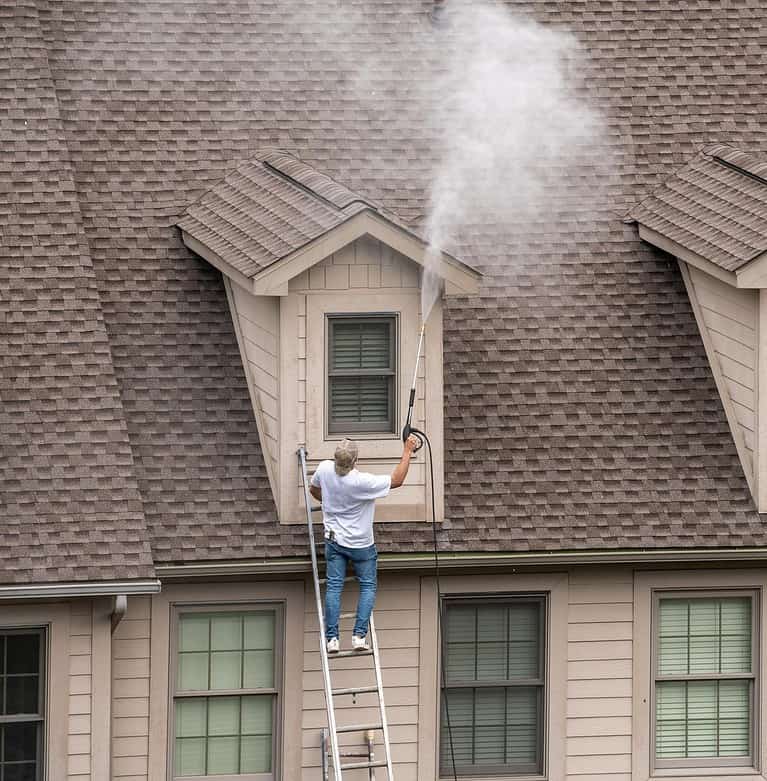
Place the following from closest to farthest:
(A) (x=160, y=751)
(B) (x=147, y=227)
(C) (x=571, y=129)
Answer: (A) (x=160, y=751) → (B) (x=147, y=227) → (C) (x=571, y=129)

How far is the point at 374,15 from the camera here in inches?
728

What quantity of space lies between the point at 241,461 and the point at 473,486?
6.70ft

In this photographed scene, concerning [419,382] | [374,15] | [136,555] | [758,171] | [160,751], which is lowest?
[160,751]

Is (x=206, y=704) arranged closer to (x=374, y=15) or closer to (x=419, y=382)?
(x=419, y=382)

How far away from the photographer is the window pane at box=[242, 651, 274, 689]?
1518 centimetres

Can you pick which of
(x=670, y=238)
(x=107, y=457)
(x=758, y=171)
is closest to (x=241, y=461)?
(x=107, y=457)

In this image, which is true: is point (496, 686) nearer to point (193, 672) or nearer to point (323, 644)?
point (323, 644)

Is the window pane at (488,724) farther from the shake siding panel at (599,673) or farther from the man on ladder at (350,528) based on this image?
the man on ladder at (350,528)

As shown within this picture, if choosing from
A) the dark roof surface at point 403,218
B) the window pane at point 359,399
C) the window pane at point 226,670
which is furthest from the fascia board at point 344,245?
the window pane at point 226,670

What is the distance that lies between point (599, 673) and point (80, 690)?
15.0ft

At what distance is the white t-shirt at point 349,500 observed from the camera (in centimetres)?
1430

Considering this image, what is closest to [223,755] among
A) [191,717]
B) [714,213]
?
[191,717]

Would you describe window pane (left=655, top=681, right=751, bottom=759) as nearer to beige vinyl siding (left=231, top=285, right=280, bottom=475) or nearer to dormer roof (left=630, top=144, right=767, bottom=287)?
dormer roof (left=630, top=144, right=767, bottom=287)

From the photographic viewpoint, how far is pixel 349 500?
1434 centimetres
